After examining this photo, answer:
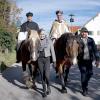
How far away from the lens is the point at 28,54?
41.7 ft

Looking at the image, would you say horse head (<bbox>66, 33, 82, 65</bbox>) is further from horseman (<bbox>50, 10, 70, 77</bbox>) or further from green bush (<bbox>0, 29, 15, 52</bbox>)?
green bush (<bbox>0, 29, 15, 52</bbox>)

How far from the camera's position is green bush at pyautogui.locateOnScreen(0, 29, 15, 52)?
30391 millimetres

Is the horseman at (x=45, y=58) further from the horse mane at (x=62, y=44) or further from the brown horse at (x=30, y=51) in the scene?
the horse mane at (x=62, y=44)

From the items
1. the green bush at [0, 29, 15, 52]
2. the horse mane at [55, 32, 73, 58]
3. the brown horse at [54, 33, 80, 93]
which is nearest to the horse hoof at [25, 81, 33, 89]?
the brown horse at [54, 33, 80, 93]

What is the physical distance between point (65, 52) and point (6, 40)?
752 inches

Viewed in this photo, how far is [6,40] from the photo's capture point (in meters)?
30.9

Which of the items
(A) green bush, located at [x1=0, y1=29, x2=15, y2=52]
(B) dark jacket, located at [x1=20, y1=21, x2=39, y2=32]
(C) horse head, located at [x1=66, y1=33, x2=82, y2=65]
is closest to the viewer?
(C) horse head, located at [x1=66, y1=33, x2=82, y2=65]

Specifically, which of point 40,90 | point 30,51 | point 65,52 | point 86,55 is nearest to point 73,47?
point 86,55

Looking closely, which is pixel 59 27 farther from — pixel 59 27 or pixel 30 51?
pixel 30 51

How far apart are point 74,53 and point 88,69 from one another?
0.83m

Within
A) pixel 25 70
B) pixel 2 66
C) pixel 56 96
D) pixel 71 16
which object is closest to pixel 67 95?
pixel 56 96

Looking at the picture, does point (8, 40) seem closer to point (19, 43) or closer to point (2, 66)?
point (2, 66)

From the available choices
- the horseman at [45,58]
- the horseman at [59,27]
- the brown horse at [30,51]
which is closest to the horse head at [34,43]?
the brown horse at [30,51]

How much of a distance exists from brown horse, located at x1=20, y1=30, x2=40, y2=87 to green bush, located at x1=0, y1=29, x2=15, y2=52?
16.8 meters
